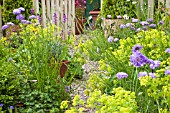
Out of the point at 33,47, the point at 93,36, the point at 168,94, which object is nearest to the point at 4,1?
the point at 93,36

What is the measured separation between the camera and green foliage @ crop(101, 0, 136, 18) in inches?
205

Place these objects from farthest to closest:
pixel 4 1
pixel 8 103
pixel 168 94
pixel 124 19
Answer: pixel 4 1 < pixel 124 19 < pixel 8 103 < pixel 168 94

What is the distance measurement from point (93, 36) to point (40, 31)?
5.62 ft

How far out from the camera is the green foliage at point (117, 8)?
5.22m

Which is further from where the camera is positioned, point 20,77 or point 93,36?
point 93,36

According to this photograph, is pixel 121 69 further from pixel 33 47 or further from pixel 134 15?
pixel 134 15

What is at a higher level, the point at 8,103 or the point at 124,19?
the point at 124,19

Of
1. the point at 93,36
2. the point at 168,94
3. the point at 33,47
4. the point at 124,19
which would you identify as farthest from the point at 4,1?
the point at 168,94

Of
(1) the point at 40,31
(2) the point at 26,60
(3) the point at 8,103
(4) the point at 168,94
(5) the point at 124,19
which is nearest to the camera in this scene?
(4) the point at 168,94

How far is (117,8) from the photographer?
5.24 meters

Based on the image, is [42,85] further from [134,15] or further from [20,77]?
[134,15]

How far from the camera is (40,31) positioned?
3.62 metres

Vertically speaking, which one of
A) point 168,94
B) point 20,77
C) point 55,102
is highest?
point 168,94

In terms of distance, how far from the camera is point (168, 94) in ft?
5.65
